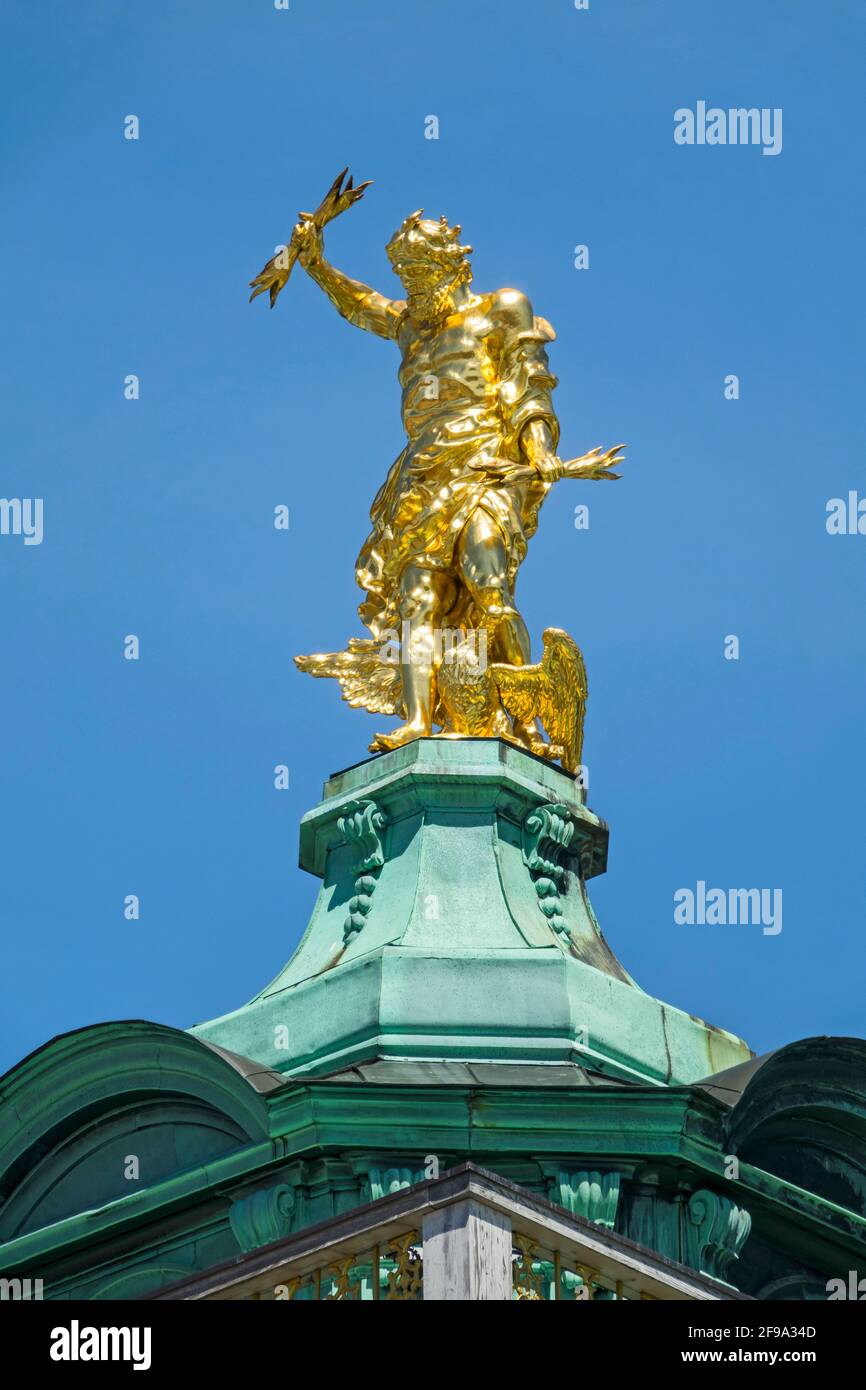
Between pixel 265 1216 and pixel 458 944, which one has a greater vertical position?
pixel 458 944

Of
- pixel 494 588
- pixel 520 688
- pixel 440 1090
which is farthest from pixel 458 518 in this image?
pixel 440 1090

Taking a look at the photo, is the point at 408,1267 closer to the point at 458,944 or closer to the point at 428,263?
the point at 458,944

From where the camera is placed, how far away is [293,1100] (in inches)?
867

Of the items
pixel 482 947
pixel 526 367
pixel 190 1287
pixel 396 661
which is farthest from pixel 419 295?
pixel 190 1287

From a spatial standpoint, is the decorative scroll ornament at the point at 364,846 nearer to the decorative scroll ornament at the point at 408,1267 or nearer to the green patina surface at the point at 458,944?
the green patina surface at the point at 458,944

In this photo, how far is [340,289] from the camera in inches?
1091

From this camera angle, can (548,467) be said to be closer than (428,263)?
Yes

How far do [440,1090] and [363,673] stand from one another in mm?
5222

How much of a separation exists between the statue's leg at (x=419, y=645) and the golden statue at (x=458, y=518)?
1 centimetres

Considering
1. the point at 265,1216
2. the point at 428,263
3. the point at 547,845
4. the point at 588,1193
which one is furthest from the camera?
the point at 428,263

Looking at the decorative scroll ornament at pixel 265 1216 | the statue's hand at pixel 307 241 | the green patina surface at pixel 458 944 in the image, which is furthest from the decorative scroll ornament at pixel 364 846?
the statue's hand at pixel 307 241
